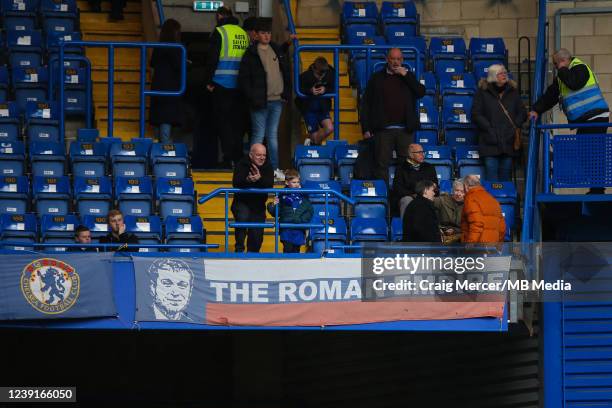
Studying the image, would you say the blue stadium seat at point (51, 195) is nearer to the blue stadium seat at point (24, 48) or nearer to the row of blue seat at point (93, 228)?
the row of blue seat at point (93, 228)

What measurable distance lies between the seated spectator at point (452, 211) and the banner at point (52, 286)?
3.49m

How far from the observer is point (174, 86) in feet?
66.6

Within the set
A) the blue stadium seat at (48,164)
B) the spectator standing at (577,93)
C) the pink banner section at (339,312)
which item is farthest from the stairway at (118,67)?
the spectator standing at (577,93)

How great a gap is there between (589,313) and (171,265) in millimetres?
4771

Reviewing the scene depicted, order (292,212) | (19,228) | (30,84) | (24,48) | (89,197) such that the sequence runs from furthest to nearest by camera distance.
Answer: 1. (24,48)
2. (30,84)
3. (89,197)
4. (19,228)
5. (292,212)

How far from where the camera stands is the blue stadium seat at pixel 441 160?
19.4 metres

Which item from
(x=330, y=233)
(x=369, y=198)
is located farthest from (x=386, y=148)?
(x=330, y=233)

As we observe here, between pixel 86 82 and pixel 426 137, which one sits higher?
pixel 86 82

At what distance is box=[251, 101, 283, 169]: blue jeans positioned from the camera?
19.7 m

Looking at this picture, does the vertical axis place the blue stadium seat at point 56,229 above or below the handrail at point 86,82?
below

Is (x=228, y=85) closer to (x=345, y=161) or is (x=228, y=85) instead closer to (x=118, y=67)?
(x=345, y=161)

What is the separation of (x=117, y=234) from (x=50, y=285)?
918 mm

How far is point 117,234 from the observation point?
1752 centimetres

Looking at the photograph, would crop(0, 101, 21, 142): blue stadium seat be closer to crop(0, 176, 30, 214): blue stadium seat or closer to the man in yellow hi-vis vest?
crop(0, 176, 30, 214): blue stadium seat
